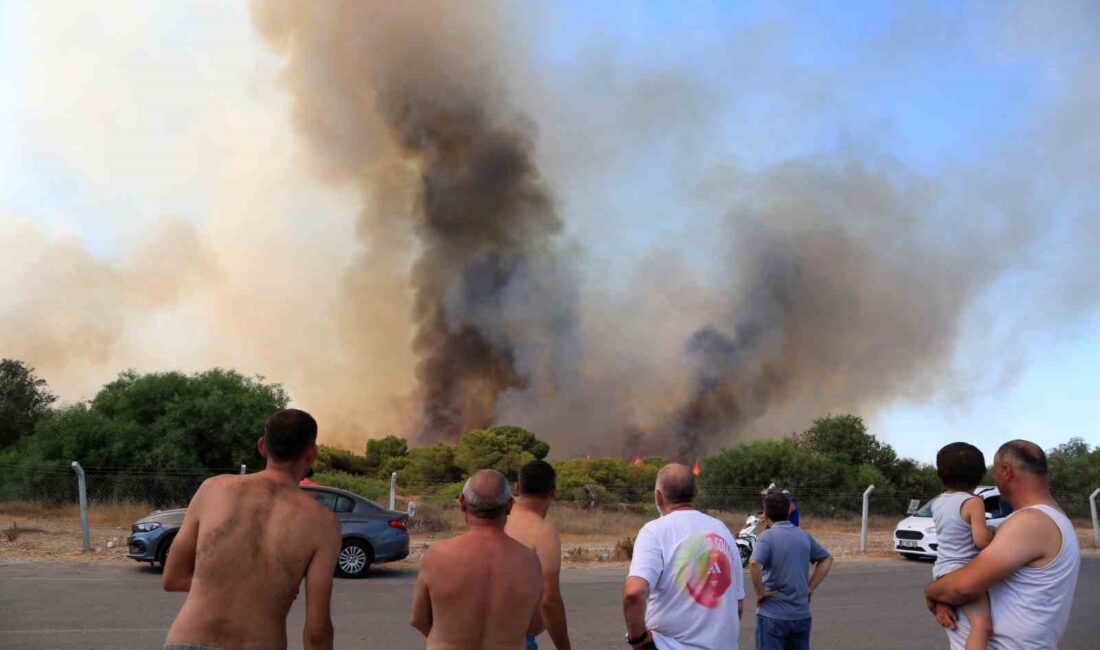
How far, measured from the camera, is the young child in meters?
3.49

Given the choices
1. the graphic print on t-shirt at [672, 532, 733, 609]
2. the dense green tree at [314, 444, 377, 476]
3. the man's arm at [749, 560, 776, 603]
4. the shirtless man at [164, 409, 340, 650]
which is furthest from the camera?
the dense green tree at [314, 444, 377, 476]

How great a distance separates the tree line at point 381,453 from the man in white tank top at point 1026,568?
21.7m

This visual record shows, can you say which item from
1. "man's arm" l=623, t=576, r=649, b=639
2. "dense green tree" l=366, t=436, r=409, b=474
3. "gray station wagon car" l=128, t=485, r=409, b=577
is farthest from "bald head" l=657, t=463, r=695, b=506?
"dense green tree" l=366, t=436, r=409, b=474

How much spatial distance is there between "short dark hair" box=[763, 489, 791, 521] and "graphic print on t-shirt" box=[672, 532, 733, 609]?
6.10 feet

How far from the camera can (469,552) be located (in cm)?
330

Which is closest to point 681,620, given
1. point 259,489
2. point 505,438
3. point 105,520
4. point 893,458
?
point 259,489

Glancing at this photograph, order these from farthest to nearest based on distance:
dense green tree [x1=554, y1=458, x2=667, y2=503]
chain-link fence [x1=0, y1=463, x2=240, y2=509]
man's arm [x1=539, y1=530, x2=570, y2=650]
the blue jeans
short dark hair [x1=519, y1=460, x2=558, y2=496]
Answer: dense green tree [x1=554, y1=458, x2=667, y2=503] < chain-link fence [x1=0, y1=463, x2=240, y2=509] < the blue jeans < short dark hair [x1=519, y1=460, x2=558, y2=496] < man's arm [x1=539, y1=530, x2=570, y2=650]

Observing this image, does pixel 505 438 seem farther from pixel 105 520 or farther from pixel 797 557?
pixel 797 557

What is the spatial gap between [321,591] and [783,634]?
305 cm

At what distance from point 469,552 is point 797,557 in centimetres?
275

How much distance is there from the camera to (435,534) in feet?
64.6

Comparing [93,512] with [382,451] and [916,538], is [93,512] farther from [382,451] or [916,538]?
[382,451]

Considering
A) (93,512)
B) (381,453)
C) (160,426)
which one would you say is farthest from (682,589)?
(381,453)

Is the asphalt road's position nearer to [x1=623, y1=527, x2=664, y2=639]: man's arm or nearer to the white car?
the white car
